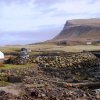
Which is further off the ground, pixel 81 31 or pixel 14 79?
pixel 81 31

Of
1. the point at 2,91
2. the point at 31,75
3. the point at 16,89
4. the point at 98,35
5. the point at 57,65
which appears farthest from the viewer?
the point at 98,35

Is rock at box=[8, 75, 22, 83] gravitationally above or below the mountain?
below

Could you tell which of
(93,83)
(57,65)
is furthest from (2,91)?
(57,65)

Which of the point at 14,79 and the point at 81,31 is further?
the point at 81,31

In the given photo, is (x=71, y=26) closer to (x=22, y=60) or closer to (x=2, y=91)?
(x=22, y=60)

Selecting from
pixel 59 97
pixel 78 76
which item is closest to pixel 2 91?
pixel 59 97

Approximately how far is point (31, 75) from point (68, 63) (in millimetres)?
10039

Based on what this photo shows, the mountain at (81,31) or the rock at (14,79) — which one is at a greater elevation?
the mountain at (81,31)

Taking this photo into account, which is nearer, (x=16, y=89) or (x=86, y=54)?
(x=16, y=89)

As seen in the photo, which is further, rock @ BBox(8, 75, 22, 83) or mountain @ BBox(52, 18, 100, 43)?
mountain @ BBox(52, 18, 100, 43)

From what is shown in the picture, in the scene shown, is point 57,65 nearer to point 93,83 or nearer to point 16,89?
point 93,83

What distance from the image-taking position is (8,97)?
27.6 meters

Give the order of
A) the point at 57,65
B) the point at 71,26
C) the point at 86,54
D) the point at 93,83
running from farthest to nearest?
the point at 71,26
the point at 86,54
the point at 57,65
the point at 93,83

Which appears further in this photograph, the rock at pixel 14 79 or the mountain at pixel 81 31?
the mountain at pixel 81 31
